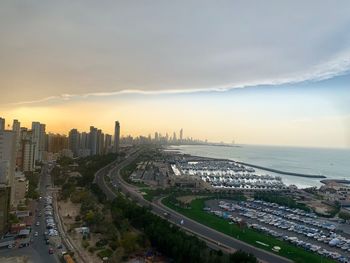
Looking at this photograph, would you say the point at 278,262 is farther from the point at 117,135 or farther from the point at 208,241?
the point at 117,135

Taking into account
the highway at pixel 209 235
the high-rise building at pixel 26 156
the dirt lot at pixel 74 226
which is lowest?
the dirt lot at pixel 74 226

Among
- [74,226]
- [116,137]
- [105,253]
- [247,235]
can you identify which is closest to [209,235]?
[247,235]

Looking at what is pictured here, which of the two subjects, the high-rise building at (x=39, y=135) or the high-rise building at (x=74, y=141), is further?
the high-rise building at (x=74, y=141)

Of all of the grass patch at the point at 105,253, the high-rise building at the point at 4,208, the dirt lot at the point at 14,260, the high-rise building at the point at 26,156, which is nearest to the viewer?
the dirt lot at the point at 14,260

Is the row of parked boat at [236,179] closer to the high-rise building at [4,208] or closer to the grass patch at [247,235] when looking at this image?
the grass patch at [247,235]

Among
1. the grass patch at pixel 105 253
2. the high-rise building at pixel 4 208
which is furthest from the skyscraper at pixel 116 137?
the grass patch at pixel 105 253

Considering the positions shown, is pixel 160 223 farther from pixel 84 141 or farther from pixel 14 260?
pixel 84 141
